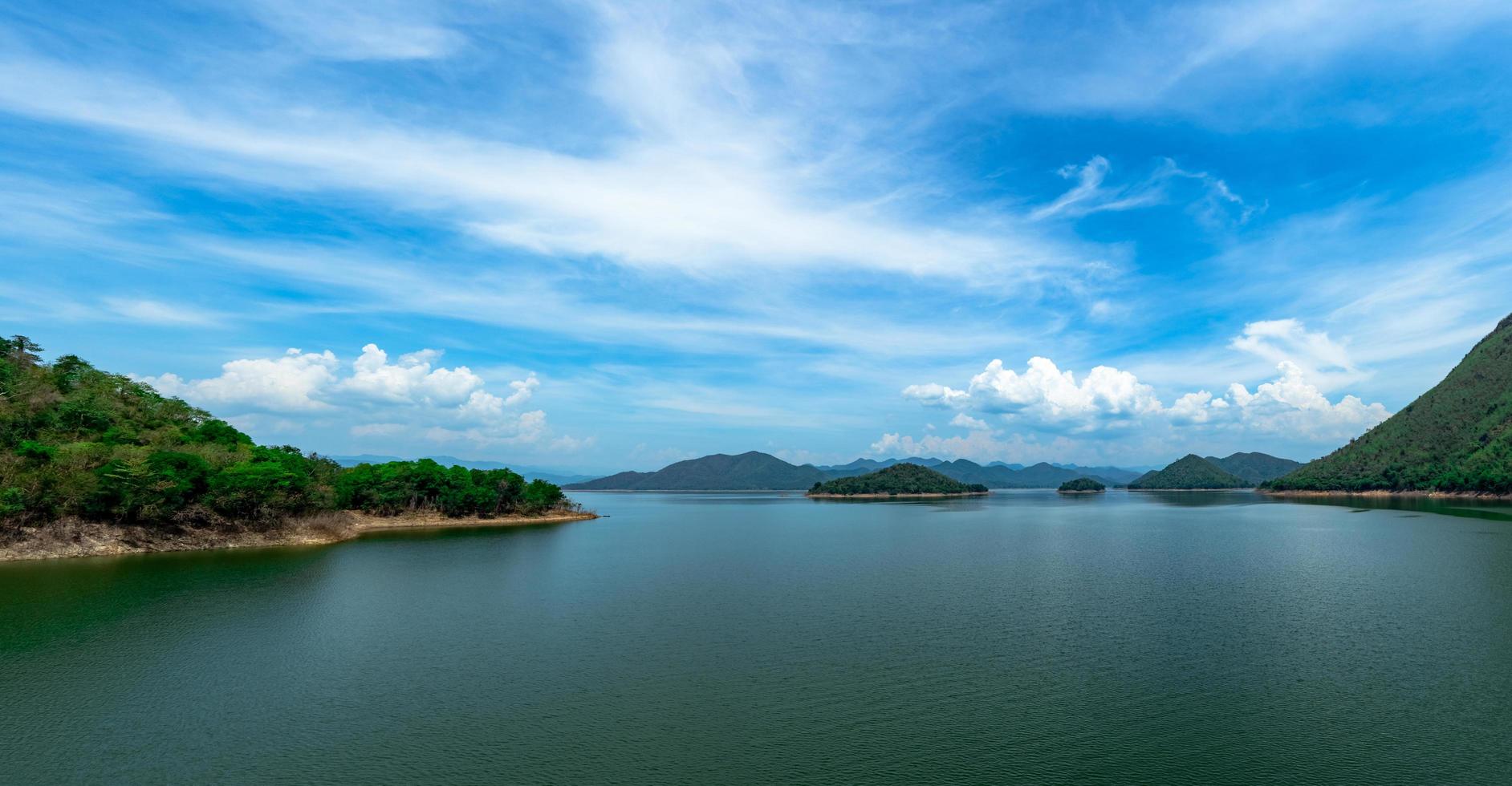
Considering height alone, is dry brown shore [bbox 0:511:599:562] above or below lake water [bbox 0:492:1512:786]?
above

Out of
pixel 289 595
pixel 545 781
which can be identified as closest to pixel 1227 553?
pixel 545 781

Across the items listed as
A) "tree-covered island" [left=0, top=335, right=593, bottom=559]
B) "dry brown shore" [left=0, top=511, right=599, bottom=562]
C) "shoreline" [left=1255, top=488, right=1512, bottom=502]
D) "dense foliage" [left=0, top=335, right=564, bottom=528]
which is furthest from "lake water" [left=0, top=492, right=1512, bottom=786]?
"shoreline" [left=1255, top=488, right=1512, bottom=502]

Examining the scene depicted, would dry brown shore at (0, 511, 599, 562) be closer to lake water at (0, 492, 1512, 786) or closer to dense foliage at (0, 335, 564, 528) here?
dense foliage at (0, 335, 564, 528)

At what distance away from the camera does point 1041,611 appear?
103ft

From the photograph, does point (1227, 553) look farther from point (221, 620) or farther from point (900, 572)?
point (221, 620)

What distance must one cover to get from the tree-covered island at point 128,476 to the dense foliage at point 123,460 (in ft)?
0.30

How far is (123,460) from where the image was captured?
2063 inches

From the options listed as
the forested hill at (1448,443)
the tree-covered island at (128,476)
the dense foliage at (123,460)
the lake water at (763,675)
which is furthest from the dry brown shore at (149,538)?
the forested hill at (1448,443)

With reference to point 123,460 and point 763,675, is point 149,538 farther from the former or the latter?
point 763,675

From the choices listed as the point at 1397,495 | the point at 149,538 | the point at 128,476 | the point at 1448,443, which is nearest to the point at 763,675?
the point at 128,476

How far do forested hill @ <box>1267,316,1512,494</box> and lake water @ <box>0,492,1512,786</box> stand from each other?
129 m

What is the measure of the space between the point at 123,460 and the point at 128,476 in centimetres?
130

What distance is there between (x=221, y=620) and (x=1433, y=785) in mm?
41153

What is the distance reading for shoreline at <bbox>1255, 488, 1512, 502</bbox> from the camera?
12412 centimetres
